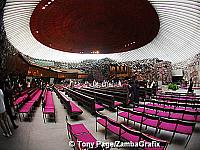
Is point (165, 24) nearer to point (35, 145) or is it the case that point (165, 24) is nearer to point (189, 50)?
point (189, 50)

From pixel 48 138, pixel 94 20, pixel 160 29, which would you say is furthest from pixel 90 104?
pixel 160 29

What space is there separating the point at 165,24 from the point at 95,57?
1112 inches

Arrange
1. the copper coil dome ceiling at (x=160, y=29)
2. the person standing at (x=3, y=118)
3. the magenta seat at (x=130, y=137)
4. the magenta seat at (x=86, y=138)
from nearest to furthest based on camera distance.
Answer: the magenta seat at (x=86, y=138) < the magenta seat at (x=130, y=137) < the person standing at (x=3, y=118) < the copper coil dome ceiling at (x=160, y=29)

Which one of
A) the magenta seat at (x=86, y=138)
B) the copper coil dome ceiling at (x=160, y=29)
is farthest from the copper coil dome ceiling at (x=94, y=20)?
the magenta seat at (x=86, y=138)

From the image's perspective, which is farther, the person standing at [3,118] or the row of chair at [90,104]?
the row of chair at [90,104]

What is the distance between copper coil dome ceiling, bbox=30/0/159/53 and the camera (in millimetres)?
17359

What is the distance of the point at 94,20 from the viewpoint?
22.0 m

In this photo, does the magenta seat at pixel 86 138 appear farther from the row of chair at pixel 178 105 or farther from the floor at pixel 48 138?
the row of chair at pixel 178 105

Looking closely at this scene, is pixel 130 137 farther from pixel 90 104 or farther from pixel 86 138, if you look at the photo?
pixel 90 104

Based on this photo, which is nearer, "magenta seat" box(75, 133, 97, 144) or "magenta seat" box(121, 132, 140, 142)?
"magenta seat" box(75, 133, 97, 144)

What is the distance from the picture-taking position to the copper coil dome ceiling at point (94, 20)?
17359 mm

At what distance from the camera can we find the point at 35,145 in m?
4.00

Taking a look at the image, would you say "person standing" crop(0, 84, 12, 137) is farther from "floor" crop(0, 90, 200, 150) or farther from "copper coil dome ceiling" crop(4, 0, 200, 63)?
"copper coil dome ceiling" crop(4, 0, 200, 63)

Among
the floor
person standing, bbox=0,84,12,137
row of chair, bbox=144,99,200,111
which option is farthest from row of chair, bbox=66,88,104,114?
person standing, bbox=0,84,12,137
